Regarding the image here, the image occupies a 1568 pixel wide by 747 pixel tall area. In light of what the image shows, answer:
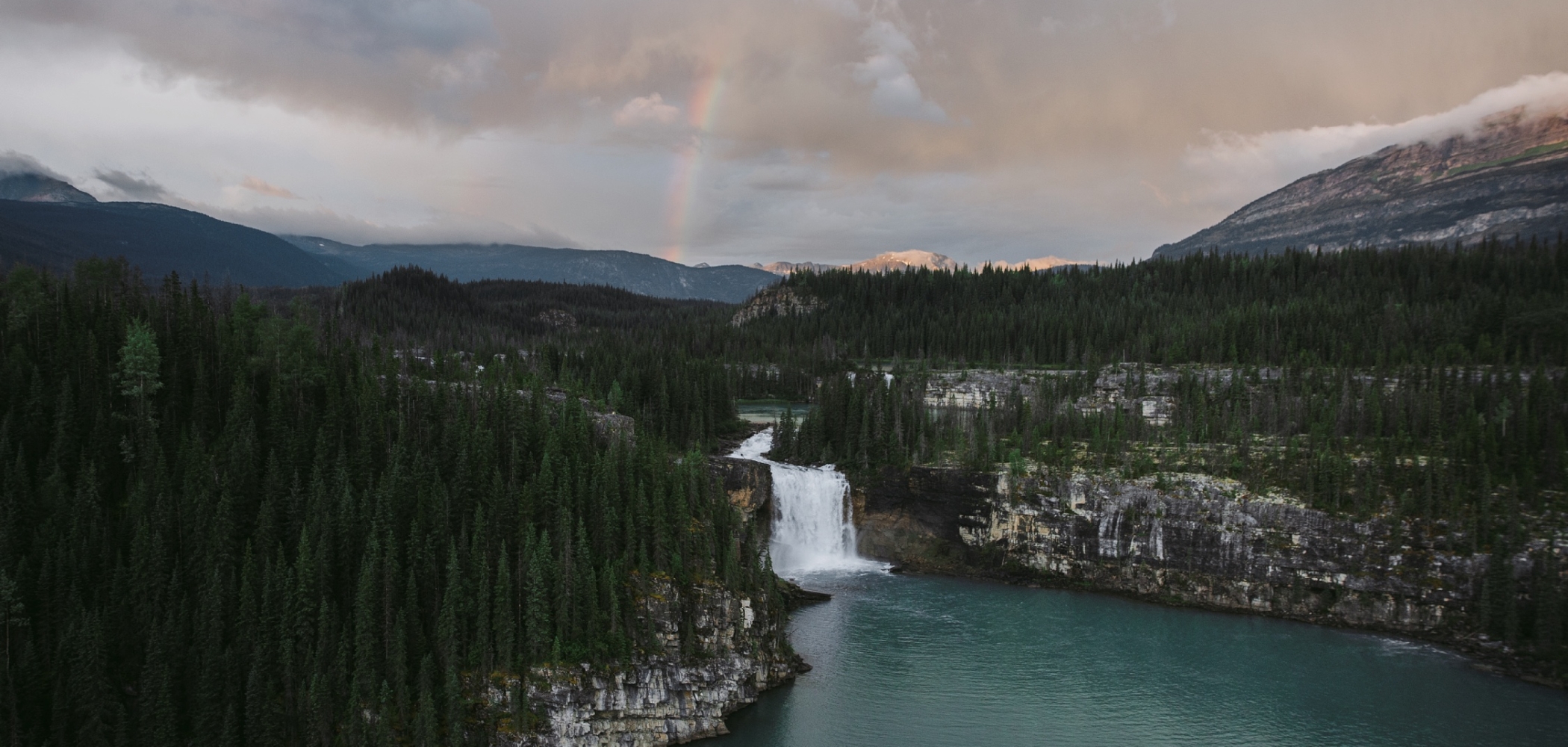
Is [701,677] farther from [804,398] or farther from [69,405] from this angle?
[804,398]

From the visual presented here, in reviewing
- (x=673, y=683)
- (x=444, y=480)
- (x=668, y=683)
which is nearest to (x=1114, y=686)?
(x=673, y=683)

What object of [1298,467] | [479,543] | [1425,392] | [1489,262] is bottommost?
[479,543]

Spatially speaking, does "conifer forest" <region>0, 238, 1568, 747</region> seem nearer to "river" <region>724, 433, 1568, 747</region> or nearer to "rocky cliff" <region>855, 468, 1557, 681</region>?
"rocky cliff" <region>855, 468, 1557, 681</region>

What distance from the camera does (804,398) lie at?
15525 centimetres

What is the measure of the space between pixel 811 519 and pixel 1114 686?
37.3m

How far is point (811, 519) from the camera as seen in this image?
91.2m

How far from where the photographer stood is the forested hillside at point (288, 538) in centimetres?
4456

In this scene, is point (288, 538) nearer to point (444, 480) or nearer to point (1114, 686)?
point (444, 480)

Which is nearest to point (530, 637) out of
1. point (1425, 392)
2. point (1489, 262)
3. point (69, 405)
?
point (69, 405)

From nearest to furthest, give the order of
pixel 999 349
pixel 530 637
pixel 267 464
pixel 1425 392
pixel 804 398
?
1. pixel 530 637
2. pixel 267 464
3. pixel 1425 392
4. pixel 804 398
5. pixel 999 349

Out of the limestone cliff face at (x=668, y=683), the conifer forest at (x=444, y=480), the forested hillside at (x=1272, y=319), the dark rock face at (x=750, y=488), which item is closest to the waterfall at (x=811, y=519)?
the dark rock face at (x=750, y=488)

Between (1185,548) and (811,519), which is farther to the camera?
(811,519)

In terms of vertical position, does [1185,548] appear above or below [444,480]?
below

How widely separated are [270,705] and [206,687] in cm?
301
